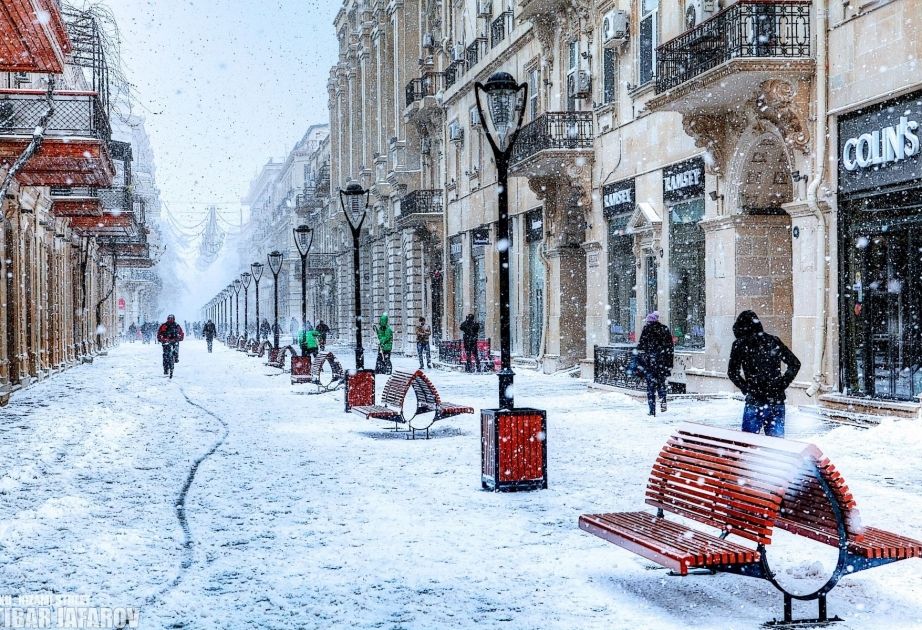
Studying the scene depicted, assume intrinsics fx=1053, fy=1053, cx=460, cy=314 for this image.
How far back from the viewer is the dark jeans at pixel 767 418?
32.8 ft

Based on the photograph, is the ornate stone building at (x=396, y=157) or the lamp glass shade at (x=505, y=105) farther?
the ornate stone building at (x=396, y=157)

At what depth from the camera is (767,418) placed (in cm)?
1005

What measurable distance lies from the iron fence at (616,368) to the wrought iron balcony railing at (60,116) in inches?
415

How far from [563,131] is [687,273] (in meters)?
6.07

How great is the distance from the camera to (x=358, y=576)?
6.30m

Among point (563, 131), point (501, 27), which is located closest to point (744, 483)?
point (563, 131)

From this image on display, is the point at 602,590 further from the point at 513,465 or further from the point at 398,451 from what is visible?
the point at 398,451

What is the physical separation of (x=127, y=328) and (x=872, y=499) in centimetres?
9450

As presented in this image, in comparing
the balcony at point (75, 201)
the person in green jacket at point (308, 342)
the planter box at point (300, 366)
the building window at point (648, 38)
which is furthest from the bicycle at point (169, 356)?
the building window at point (648, 38)

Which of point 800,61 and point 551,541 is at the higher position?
point 800,61

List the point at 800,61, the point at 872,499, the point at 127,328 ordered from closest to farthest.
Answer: the point at 872,499
the point at 800,61
the point at 127,328

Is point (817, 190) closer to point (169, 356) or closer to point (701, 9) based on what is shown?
point (701, 9)

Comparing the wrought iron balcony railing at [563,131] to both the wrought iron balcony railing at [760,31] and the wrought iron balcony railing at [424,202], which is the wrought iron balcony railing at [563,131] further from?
the wrought iron balcony railing at [424,202]

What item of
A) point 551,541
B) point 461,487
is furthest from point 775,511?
point 461,487
